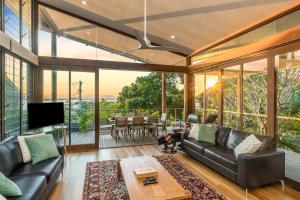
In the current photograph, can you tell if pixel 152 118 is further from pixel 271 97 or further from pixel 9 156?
pixel 9 156

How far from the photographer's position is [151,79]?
11.4 metres

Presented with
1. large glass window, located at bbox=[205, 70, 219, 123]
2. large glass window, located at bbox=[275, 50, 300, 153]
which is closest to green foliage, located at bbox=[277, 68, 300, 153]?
large glass window, located at bbox=[275, 50, 300, 153]

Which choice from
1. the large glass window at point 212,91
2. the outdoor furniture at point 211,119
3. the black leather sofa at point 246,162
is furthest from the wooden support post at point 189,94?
the black leather sofa at point 246,162

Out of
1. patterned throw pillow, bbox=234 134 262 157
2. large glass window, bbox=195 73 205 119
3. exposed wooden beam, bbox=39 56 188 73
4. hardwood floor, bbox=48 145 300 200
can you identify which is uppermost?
exposed wooden beam, bbox=39 56 188 73

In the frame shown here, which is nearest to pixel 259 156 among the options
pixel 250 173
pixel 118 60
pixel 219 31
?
pixel 250 173

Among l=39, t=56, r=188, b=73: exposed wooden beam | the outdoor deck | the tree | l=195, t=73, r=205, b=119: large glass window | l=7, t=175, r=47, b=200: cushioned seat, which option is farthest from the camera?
the tree

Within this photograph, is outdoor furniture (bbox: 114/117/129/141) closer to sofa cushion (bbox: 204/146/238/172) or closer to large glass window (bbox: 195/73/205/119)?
large glass window (bbox: 195/73/205/119)

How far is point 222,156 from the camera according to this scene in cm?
346

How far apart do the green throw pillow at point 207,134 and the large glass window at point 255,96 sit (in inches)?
31.5

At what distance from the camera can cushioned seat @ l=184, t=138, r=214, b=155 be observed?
4113 millimetres

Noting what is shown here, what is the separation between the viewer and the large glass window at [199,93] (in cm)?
618

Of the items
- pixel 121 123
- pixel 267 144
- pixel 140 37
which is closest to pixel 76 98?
pixel 121 123

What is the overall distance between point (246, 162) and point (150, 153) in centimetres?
268

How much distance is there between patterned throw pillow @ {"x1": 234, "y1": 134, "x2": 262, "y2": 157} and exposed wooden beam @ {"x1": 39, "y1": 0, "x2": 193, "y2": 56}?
12.7 ft
